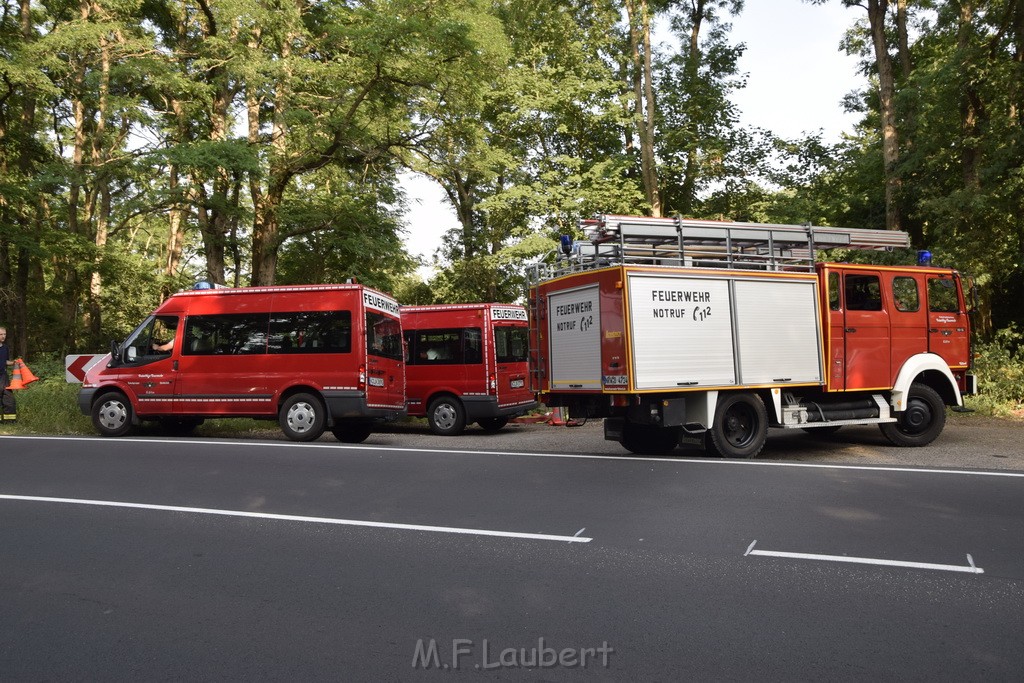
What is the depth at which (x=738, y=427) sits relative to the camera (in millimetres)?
11375

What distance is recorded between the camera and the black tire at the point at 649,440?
39.3 ft

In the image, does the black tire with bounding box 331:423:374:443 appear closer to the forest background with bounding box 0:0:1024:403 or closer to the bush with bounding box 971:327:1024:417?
the forest background with bounding box 0:0:1024:403

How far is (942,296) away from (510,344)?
25.7ft

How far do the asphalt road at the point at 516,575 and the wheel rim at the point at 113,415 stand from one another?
5176 millimetres

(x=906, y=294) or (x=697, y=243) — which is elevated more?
(x=697, y=243)

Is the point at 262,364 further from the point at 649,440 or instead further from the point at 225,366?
the point at 649,440

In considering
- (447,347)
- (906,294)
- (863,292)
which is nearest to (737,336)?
(863,292)

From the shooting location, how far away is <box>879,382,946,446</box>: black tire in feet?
41.0

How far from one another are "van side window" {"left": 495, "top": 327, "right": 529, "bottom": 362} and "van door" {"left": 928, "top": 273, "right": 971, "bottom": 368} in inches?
300

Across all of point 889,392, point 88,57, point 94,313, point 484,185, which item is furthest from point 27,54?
point 889,392

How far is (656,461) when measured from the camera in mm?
10516

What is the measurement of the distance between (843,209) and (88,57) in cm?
2062

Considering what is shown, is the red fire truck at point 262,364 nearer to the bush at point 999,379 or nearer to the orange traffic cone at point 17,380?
the orange traffic cone at point 17,380

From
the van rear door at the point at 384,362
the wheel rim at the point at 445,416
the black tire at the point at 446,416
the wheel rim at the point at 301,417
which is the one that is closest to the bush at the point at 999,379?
the black tire at the point at 446,416
